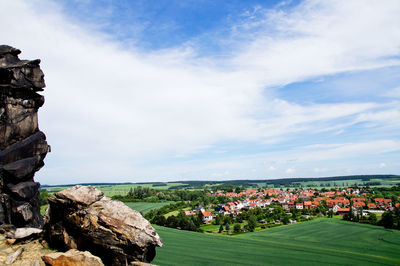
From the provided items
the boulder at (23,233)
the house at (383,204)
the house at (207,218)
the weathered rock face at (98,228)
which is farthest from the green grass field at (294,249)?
the house at (383,204)

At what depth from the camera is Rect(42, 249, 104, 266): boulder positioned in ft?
35.0

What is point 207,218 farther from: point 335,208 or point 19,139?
point 19,139

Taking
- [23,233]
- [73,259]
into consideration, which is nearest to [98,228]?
[73,259]

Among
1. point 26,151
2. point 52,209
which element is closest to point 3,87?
point 26,151

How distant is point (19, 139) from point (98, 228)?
34.9 ft

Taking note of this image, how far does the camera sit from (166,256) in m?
34.2

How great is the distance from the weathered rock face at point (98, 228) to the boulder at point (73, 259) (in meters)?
0.65

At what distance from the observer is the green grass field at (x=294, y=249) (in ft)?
117

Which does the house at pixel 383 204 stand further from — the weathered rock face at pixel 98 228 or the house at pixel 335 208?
the weathered rock face at pixel 98 228

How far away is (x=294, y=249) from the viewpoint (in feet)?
146

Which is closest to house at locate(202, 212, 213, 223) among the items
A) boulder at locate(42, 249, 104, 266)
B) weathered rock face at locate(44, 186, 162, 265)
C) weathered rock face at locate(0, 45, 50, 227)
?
weathered rock face at locate(0, 45, 50, 227)

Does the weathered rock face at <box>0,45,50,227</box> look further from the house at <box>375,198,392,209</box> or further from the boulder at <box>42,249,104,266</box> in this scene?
the house at <box>375,198,392,209</box>

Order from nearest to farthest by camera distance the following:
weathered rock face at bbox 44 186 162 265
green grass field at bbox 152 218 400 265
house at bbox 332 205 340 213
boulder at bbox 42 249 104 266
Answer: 1. boulder at bbox 42 249 104 266
2. weathered rock face at bbox 44 186 162 265
3. green grass field at bbox 152 218 400 265
4. house at bbox 332 205 340 213

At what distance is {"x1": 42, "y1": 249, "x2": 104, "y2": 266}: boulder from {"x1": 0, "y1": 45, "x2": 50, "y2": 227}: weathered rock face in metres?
6.58
